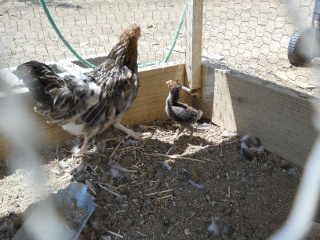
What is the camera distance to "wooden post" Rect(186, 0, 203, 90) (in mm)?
2309

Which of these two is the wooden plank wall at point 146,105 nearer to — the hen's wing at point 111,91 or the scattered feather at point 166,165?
the hen's wing at point 111,91

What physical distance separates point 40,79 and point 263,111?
1335 mm

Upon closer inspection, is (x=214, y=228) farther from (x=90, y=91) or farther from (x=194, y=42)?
(x=194, y=42)

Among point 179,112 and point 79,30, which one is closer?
point 179,112

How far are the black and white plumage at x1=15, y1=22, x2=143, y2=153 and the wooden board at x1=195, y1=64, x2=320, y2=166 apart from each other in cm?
59

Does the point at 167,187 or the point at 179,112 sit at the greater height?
the point at 179,112

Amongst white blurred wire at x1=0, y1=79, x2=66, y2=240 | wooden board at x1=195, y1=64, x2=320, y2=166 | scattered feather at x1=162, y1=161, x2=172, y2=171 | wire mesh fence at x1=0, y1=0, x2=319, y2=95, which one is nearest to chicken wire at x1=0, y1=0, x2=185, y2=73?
wire mesh fence at x1=0, y1=0, x2=319, y2=95

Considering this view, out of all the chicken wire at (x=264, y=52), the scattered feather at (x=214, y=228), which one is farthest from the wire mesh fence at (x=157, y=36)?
the scattered feather at (x=214, y=228)

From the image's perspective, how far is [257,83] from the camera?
213 cm

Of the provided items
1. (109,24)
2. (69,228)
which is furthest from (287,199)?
(109,24)

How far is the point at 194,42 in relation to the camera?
2416 millimetres

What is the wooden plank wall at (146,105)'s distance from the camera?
7.20 ft

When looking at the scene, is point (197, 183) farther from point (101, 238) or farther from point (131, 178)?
point (101, 238)

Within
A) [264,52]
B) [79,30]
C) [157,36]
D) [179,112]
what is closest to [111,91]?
[179,112]
